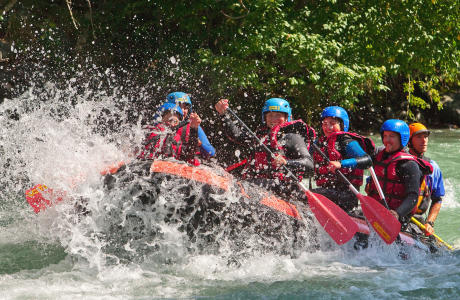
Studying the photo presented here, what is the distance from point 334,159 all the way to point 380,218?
79 cm

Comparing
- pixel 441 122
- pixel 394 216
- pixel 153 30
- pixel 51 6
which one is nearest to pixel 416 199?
pixel 394 216

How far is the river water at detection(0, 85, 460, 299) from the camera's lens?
12.8 ft

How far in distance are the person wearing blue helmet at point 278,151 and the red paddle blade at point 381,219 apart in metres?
0.63

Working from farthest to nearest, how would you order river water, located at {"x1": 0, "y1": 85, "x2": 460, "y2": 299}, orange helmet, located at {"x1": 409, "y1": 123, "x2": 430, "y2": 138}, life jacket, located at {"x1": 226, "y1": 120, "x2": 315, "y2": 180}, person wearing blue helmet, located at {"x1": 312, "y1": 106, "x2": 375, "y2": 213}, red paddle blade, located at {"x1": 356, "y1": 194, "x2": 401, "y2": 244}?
orange helmet, located at {"x1": 409, "y1": 123, "x2": 430, "y2": 138} → person wearing blue helmet, located at {"x1": 312, "y1": 106, "x2": 375, "y2": 213} → life jacket, located at {"x1": 226, "y1": 120, "x2": 315, "y2": 180} → red paddle blade, located at {"x1": 356, "y1": 194, "x2": 401, "y2": 244} → river water, located at {"x1": 0, "y1": 85, "x2": 460, "y2": 299}

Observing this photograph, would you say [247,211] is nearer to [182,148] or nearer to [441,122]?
[182,148]

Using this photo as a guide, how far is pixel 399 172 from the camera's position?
4.79m

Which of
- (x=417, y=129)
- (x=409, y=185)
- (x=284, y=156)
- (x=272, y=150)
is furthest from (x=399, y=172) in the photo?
(x=272, y=150)

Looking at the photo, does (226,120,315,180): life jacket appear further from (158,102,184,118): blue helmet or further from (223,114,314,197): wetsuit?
(158,102,184,118): blue helmet

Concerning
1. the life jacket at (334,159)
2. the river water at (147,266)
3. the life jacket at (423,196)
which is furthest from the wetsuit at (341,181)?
the life jacket at (423,196)

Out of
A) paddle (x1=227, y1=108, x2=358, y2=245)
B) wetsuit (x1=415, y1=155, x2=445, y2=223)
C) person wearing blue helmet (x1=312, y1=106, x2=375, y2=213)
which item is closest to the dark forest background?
person wearing blue helmet (x1=312, y1=106, x2=375, y2=213)

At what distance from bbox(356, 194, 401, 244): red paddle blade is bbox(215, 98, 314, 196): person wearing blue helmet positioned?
24.7 inches

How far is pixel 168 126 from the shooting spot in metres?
4.96

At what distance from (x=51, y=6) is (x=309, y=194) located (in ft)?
27.1

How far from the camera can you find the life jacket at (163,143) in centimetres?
482
